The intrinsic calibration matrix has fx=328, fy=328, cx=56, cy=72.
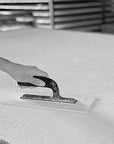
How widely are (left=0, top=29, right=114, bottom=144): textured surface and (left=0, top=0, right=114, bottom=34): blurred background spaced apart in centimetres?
53

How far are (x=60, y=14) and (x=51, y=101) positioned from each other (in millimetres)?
1414

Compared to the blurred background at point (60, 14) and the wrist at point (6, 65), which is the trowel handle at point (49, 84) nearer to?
the wrist at point (6, 65)

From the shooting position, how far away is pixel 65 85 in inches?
31.9

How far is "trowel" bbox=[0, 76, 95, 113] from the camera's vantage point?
0.66 meters

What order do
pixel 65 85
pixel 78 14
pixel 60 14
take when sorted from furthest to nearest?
pixel 78 14, pixel 60 14, pixel 65 85

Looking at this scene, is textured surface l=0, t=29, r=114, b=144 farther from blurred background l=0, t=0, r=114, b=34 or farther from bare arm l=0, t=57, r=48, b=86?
blurred background l=0, t=0, r=114, b=34

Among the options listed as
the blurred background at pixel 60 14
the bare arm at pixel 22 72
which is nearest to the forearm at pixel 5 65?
the bare arm at pixel 22 72

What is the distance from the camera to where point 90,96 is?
2.39 feet

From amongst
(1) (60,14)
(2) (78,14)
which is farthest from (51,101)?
(2) (78,14)

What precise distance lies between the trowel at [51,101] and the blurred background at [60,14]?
4.18 feet

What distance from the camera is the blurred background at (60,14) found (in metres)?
2.04

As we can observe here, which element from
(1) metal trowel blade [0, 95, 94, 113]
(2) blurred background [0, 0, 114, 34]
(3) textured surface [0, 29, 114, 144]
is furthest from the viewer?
(2) blurred background [0, 0, 114, 34]

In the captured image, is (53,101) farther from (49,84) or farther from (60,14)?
(60,14)

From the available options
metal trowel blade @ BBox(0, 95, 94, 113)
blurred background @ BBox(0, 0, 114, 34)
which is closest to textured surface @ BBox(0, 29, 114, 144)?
metal trowel blade @ BBox(0, 95, 94, 113)
